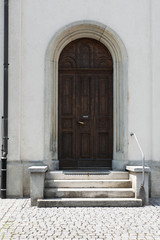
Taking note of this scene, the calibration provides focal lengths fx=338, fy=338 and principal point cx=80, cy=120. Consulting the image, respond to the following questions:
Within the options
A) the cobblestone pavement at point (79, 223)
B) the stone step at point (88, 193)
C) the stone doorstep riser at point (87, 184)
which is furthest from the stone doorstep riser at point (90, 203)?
the stone doorstep riser at point (87, 184)

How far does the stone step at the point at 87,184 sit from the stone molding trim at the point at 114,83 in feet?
2.12

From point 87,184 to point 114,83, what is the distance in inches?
95.8

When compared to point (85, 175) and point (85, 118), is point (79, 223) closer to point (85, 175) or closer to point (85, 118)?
point (85, 175)

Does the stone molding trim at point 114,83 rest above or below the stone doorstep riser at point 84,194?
above

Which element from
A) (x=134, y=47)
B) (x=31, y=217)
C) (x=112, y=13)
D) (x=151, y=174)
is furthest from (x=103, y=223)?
(x=112, y=13)

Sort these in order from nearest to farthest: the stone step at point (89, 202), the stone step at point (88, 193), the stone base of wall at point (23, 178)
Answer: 1. the stone step at point (89, 202)
2. the stone step at point (88, 193)
3. the stone base of wall at point (23, 178)

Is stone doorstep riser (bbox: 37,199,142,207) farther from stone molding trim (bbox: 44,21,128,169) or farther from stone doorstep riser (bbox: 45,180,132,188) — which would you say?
stone molding trim (bbox: 44,21,128,169)

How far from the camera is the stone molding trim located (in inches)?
297

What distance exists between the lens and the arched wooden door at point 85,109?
803 cm

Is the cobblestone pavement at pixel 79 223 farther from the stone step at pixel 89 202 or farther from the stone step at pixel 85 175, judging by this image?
the stone step at pixel 85 175

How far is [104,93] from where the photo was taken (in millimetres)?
8094

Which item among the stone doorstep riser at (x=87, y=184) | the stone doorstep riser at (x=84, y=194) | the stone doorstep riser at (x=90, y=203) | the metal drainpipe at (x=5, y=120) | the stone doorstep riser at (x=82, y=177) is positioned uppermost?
the metal drainpipe at (x=5, y=120)

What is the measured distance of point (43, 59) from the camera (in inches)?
300

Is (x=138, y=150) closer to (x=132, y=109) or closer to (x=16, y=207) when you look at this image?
(x=132, y=109)
